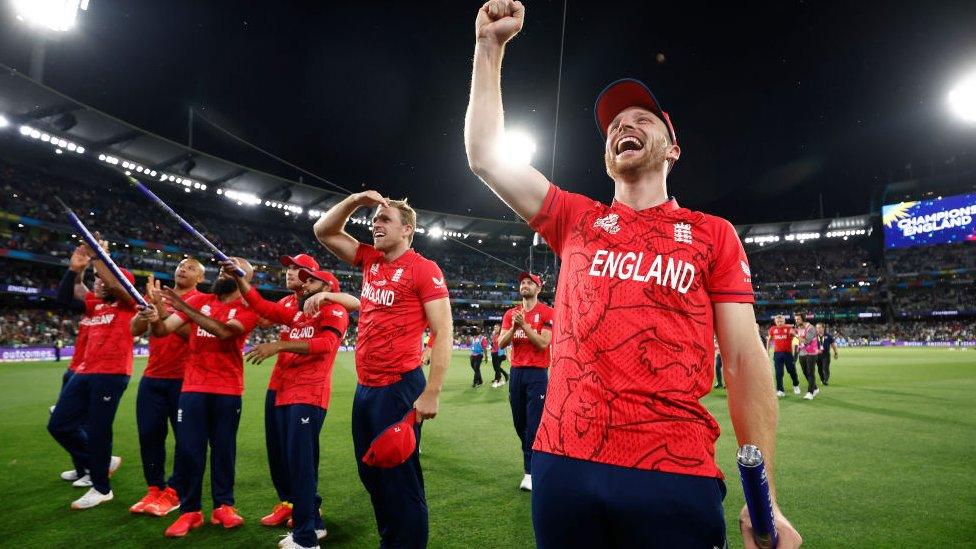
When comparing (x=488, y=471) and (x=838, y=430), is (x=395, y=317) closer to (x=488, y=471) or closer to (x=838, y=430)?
(x=488, y=471)

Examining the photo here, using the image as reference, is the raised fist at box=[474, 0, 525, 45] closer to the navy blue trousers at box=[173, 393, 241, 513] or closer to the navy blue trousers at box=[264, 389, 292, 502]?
the navy blue trousers at box=[264, 389, 292, 502]

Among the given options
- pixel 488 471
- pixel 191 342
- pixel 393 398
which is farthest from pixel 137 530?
pixel 488 471

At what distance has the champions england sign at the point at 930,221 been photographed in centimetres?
5569

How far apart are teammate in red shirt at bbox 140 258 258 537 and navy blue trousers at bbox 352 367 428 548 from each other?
2.08 metres

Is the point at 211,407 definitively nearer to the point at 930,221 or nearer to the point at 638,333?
the point at 638,333

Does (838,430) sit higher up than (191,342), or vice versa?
(191,342)

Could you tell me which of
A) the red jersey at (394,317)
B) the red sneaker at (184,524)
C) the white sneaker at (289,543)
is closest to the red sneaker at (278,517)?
the white sneaker at (289,543)

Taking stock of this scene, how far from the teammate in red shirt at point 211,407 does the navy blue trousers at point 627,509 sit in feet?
14.6

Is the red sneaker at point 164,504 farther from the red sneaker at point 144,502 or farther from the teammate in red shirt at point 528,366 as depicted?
the teammate in red shirt at point 528,366

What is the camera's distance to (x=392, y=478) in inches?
138

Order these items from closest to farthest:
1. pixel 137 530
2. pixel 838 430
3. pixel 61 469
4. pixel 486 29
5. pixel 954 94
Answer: pixel 486 29 → pixel 137 530 → pixel 61 469 → pixel 838 430 → pixel 954 94

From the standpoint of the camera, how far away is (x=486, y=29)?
1.89m

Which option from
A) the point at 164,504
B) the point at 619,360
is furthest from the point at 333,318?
the point at 619,360

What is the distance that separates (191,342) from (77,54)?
37199 mm
